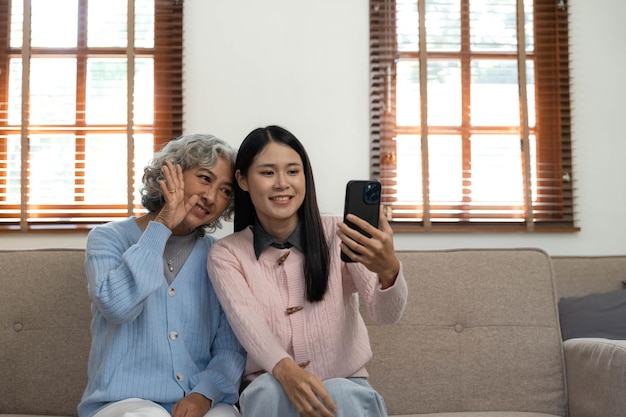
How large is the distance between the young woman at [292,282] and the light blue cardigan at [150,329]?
0.35 ft

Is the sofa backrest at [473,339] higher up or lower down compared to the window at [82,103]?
lower down

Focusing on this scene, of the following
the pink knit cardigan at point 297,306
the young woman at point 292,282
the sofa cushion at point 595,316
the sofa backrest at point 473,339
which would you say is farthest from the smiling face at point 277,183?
the sofa cushion at point 595,316

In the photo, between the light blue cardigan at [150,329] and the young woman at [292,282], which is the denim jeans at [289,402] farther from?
the light blue cardigan at [150,329]

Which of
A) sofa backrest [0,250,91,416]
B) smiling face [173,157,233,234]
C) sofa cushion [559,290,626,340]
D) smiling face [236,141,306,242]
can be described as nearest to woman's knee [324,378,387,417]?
smiling face [236,141,306,242]

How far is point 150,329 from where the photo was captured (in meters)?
1.76

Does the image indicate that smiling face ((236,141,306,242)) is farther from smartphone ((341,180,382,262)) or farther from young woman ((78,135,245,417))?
smartphone ((341,180,382,262))

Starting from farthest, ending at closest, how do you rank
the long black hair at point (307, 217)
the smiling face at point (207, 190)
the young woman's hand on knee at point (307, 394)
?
1. the smiling face at point (207, 190)
2. the long black hair at point (307, 217)
3. the young woman's hand on knee at point (307, 394)

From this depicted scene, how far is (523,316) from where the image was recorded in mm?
2215

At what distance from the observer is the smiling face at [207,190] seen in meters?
1.89

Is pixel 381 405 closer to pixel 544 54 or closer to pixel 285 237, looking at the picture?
pixel 285 237

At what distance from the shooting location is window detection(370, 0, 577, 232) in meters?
3.44

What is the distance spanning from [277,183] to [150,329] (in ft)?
1.79

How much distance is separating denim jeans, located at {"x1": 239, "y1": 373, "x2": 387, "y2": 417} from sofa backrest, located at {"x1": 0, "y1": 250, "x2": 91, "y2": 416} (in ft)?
2.77

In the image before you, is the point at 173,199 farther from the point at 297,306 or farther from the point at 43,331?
the point at 43,331
